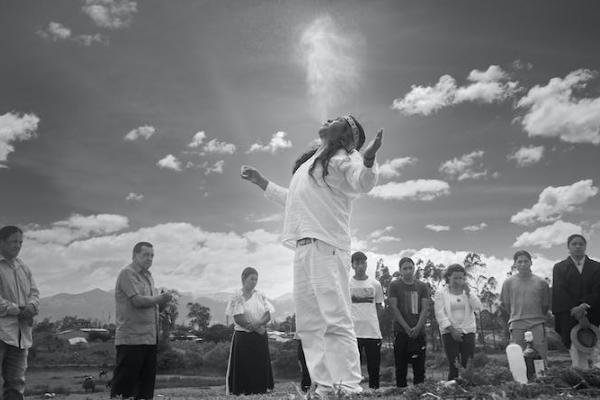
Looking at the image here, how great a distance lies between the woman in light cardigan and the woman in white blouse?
2.84 meters

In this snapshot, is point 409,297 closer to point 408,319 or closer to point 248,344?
point 408,319

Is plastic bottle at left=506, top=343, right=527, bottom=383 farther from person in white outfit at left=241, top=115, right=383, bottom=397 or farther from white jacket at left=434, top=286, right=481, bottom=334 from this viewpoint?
white jacket at left=434, top=286, right=481, bottom=334

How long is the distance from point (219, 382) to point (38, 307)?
24713 mm

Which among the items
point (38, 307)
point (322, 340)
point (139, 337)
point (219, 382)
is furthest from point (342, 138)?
point (219, 382)

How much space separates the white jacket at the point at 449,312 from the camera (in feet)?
27.1

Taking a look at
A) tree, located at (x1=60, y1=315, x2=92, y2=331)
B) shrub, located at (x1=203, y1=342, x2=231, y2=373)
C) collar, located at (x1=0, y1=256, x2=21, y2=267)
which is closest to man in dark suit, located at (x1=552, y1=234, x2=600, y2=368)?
collar, located at (x1=0, y1=256, x2=21, y2=267)

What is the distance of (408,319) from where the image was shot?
846 cm

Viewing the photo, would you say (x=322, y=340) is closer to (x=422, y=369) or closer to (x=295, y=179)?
(x=295, y=179)

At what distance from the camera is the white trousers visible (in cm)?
415

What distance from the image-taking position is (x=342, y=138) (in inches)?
186

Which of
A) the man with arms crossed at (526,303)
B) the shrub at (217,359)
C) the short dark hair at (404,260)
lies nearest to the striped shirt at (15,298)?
the short dark hair at (404,260)

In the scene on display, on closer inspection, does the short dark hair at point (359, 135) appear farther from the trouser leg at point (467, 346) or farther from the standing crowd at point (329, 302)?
the trouser leg at point (467, 346)

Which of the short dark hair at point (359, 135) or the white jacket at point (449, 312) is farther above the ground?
the short dark hair at point (359, 135)

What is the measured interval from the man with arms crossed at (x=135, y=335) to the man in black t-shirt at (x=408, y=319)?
380 centimetres
